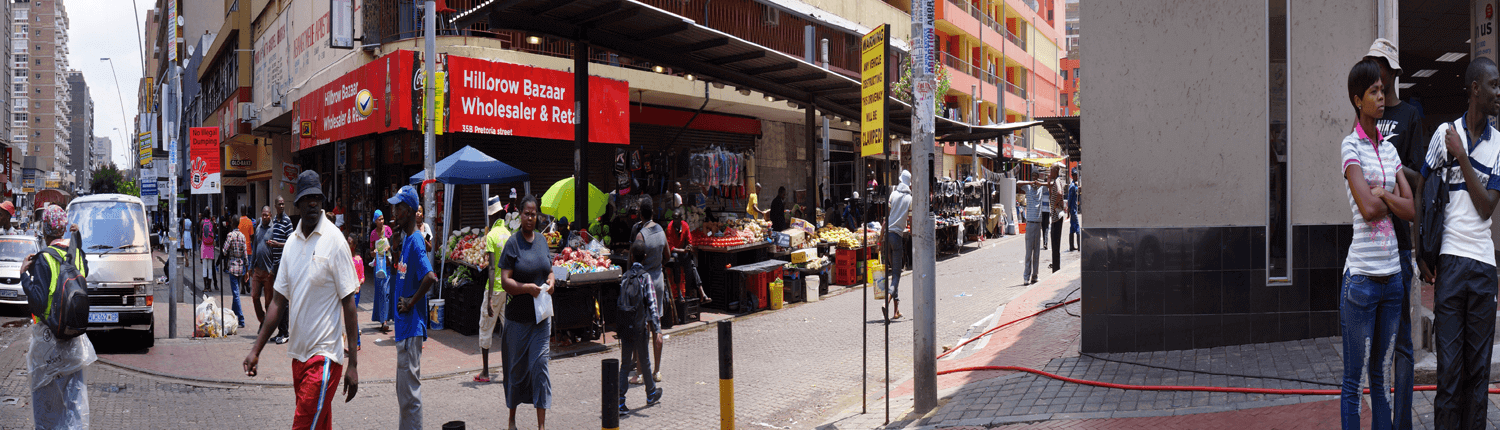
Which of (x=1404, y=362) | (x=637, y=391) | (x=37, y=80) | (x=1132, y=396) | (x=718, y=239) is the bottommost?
(x=637, y=391)

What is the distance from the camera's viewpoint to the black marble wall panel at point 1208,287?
23.3 feet

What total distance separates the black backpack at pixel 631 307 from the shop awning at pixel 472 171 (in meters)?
5.71

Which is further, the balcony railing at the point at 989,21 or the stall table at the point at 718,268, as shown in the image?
the balcony railing at the point at 989,21

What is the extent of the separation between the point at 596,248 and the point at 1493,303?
8718 mm

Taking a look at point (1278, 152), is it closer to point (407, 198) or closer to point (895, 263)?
point (895, 263)

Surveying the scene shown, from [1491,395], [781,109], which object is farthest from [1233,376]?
[781,109]

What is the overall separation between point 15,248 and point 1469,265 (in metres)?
19.0

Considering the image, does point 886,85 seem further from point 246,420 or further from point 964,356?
point 246,420

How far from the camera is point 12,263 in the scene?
14.5m

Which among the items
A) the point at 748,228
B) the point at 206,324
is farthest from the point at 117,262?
the point at 748,228

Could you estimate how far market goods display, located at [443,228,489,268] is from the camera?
445 inches

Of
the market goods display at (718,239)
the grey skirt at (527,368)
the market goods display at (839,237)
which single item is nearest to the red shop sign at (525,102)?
the market goods display at (839,237)

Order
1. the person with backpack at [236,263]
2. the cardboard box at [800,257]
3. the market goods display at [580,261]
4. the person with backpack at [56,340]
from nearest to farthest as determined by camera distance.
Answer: the person with backpack at [56,340] → the market goods display at [580,261] → the person with backpack at [236,263] → the cardboard box at [800,257]

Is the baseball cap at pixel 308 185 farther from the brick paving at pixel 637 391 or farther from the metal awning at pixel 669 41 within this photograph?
the metal awning at pixel 669 41
